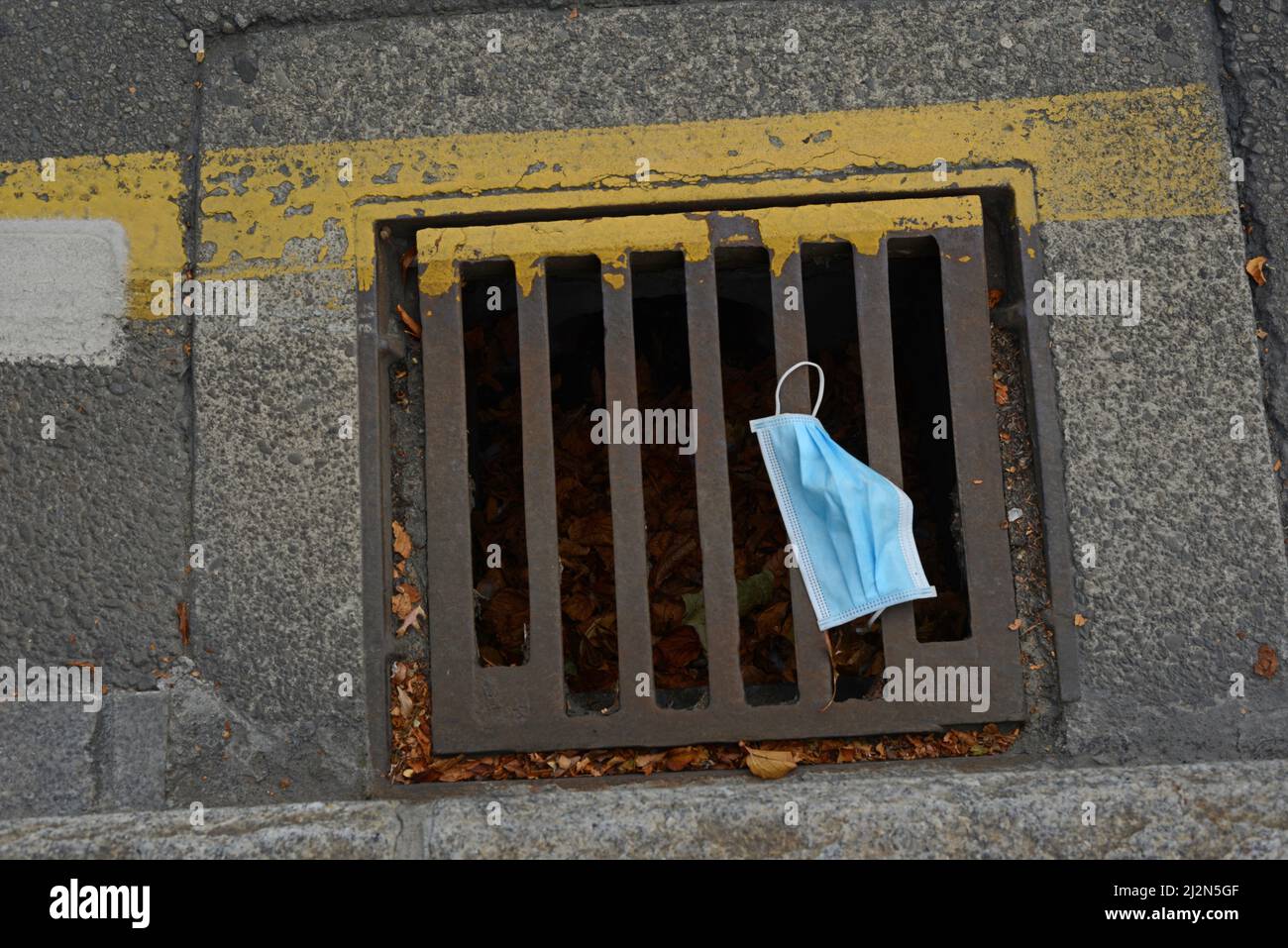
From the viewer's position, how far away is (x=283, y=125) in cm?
213

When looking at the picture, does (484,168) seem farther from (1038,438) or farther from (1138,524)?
(1138,524)

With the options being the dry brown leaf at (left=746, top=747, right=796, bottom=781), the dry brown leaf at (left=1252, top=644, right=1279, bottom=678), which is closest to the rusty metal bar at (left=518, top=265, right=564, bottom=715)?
the dry brown leaf at (left=746, top=747, right=796, bottom=781)

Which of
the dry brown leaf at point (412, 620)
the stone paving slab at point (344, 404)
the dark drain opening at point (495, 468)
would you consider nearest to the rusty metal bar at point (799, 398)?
the stone paving slab at point (344, 404)

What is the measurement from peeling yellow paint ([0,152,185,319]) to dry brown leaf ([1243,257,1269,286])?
224 centimetres

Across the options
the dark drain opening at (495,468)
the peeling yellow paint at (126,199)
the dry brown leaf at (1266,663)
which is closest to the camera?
the dry brown leaf at (1266,663)

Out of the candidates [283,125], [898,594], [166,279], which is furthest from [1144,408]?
[166,279]

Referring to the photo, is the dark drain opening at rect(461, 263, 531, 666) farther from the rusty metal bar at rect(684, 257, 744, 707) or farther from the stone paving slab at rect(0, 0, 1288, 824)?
the rusty metal bar at rect(684, 257, 744, 707)

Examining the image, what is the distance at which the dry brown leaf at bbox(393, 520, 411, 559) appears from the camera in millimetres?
2020

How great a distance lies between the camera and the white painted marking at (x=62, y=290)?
2072 millimetres

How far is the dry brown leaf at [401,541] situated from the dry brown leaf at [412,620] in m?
0.12

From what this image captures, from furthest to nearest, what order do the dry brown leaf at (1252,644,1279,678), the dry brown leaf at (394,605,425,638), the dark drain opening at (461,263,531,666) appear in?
the dark drain opening at (461,263,531,666) → the dry brown leaf at (394,605,425,638) → the dry brown leaf at (1252,644,1279,678)

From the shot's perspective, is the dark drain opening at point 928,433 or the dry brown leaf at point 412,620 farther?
the dark drain opening at point 928,433

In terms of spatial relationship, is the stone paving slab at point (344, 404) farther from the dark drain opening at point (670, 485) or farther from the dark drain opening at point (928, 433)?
the dark drain opening at point (670, 485)

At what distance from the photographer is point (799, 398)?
78.7 inches
